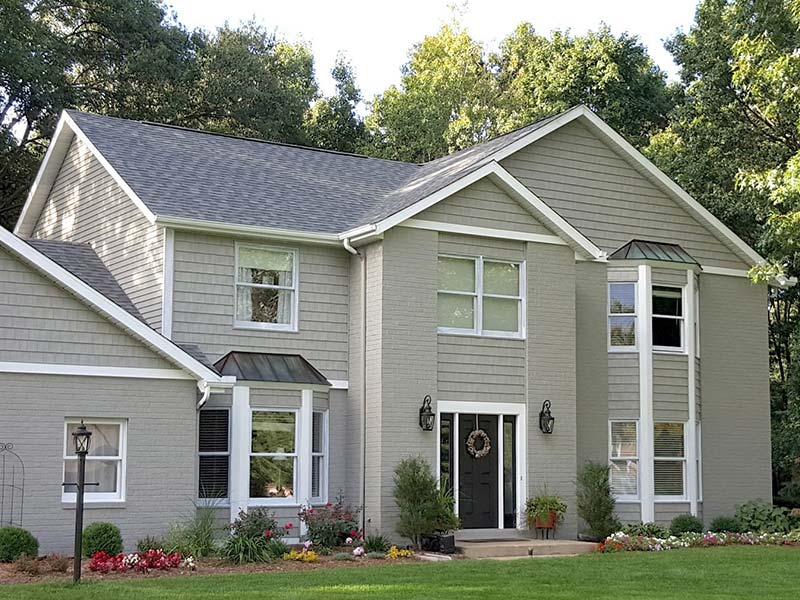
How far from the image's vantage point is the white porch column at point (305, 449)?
20000 mm

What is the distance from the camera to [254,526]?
1791cm

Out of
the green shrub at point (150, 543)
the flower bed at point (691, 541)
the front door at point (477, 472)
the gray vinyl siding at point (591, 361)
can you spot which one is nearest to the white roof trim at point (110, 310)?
the green shrub at point (150, 543)

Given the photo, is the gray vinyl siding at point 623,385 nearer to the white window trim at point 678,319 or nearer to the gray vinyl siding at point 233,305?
the white window trim at point 678,319

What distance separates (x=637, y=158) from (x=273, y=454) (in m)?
10.2

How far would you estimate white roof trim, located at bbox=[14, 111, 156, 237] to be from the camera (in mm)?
21812

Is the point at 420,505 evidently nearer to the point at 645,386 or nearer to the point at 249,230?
the point at 249,230

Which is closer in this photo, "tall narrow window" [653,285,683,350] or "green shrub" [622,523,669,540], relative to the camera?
"green shrub" [622,523,669,540]

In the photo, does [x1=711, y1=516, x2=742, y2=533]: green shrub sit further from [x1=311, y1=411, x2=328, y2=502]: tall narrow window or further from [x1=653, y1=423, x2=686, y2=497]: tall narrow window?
[x1=311, y1=411, x2=328, y2=502]: tall narrow window

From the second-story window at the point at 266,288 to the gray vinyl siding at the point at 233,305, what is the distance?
130mm

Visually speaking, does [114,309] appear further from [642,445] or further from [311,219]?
[642,445]

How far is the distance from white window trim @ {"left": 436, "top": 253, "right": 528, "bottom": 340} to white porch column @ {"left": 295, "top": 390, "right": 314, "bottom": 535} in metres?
2.74

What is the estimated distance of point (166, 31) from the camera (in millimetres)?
36344

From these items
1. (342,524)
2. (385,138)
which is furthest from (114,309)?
(385,138)

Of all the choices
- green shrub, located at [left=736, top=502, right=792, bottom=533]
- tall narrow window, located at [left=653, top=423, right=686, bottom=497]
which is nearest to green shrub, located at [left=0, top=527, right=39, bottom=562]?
tall narrow window, located at [left=653, top=423, right=686, bottom=497]
